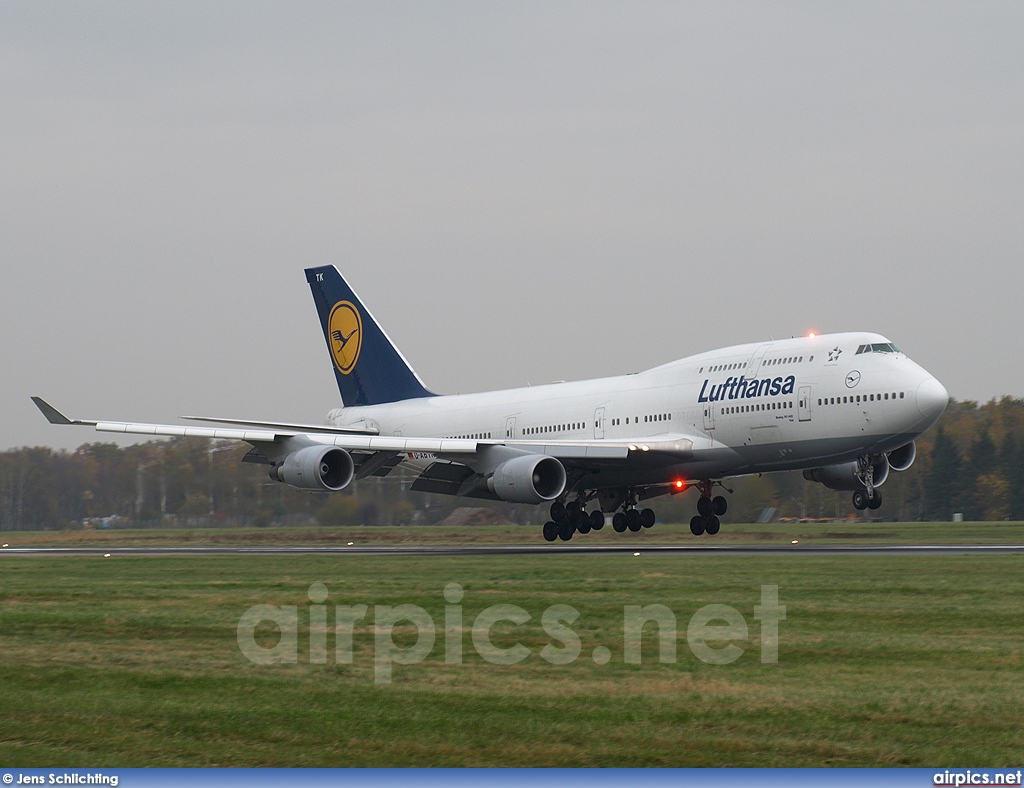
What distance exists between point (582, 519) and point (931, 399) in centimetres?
1301

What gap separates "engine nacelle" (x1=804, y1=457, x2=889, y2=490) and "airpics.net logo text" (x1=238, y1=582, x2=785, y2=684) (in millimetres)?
20367

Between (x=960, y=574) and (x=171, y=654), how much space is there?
51.5 ft

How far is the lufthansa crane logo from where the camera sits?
55406 millimetres

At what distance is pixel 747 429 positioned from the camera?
129ft

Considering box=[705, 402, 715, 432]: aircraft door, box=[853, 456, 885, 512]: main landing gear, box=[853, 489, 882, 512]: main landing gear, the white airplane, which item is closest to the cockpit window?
the white airplane

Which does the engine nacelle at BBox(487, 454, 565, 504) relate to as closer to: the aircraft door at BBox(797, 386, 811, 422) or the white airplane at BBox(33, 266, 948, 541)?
the white airplane at BBox(33, 266, 948, 541)

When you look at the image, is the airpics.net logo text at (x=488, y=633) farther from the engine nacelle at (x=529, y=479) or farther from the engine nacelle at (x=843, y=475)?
the engine nacelle at (x=843, y=475)

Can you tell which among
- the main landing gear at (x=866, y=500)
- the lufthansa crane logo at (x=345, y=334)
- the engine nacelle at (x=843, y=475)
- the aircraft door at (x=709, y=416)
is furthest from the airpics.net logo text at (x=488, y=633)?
the lufthansa crane logo at (x=345, y=334)

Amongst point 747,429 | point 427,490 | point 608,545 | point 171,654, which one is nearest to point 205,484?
point 427,490

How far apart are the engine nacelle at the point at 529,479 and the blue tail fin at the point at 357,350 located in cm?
1308

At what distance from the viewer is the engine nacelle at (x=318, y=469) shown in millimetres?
40875

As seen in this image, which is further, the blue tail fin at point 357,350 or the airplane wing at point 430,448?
the blue tail fin at point 357,350

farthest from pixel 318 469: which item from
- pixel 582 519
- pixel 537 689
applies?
pixel 537 689

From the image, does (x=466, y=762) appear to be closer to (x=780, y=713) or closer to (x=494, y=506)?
(x=780, y=713)
